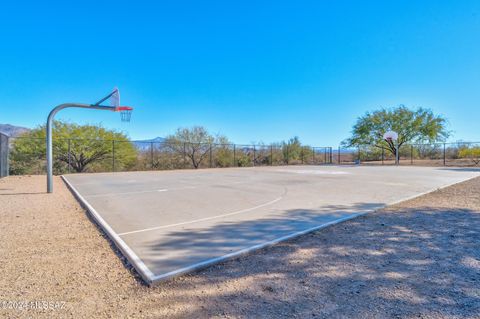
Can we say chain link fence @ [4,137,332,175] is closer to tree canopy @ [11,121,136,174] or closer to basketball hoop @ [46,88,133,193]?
tree canopy @ [11,121,136,174]

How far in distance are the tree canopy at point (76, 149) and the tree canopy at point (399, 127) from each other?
2438 centimetres

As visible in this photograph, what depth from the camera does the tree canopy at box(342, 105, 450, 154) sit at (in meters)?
26.6

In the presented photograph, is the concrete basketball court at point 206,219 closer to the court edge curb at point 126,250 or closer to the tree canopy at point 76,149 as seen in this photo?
the court edge curb at point 126,250

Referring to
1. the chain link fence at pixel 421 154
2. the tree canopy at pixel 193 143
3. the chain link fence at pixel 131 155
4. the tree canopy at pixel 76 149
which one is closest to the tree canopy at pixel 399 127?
the chain link fence at pixel 421 154

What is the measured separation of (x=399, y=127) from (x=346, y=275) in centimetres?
3024

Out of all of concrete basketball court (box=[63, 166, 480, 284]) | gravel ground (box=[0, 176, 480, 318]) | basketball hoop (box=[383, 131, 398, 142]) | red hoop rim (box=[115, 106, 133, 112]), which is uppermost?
basketball hoop (box=[383, 131, 398, 142])

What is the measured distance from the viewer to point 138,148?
17.9 metres

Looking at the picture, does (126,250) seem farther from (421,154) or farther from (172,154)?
(421,154)

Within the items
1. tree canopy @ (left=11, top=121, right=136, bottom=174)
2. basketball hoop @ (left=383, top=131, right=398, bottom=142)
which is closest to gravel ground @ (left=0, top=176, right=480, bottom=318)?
tree canopy @ (left=11, top=121, right=136, bottom=174)

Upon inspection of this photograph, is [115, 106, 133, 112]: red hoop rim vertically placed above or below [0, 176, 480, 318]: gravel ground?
above

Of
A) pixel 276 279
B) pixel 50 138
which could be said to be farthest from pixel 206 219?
pixel 50 138

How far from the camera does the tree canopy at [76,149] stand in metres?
14.2

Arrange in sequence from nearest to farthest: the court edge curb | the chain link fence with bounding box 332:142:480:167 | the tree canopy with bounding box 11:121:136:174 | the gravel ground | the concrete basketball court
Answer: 1. the gravel ground
2. the court edge curb
3. the concrete basketball court
4. the tree canopy with bounding box 11:121:136:174
5. the chain link fence with bounding box 332:142:480:167

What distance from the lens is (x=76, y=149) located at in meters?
15.5
